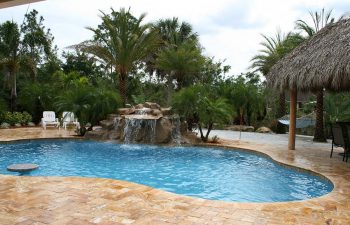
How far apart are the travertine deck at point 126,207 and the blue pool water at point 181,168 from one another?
1253 mm

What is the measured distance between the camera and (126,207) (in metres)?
4.64

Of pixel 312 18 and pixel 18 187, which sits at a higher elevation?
pixel 312 18

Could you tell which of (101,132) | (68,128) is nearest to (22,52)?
(68,128)

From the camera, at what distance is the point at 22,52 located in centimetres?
1888

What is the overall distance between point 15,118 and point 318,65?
14.8m

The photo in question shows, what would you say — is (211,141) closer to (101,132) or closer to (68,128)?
(101,132)

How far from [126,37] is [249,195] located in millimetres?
11788

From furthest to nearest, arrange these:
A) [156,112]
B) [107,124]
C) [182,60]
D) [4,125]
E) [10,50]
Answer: [182,60]
[10,50]
[4,125]
[107,124]
[156,112]

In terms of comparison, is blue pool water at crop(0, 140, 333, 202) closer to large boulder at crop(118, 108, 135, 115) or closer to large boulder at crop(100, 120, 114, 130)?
large boulder at crop(100, 120, 114, 130)

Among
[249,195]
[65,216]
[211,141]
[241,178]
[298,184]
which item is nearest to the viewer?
[65,216]

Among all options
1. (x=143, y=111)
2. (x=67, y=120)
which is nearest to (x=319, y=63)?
(x=143, y=111)

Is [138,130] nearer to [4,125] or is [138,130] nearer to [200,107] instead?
[200,107]

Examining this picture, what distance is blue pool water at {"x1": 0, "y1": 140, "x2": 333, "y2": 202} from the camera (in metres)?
6.79

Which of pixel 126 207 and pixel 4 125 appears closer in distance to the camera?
pixel 126 207
